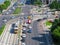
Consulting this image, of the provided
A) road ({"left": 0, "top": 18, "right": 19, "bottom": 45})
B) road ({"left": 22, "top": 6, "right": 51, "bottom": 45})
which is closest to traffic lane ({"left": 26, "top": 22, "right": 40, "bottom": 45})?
road ({"left": 22, "top": 6, "right": 51, "bottom": 45})

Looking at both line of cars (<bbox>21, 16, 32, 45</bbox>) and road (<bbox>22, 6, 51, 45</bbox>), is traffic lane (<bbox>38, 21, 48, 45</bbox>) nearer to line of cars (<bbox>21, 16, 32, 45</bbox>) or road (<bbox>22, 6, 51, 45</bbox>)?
road (<bbox>22, 6, 51, 45</bbox>)

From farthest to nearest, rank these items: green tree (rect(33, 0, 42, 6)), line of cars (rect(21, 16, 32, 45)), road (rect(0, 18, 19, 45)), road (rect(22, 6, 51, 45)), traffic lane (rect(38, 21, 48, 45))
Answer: green tree (rect(33, 0, 42, 6))
line of cars (rect(21, 16, 32, 45))
road (rect(0, 18, 19, 45))
road (rect(22, 6, 51, 45))
traffic lane (rect(38, 21, 48, 45))

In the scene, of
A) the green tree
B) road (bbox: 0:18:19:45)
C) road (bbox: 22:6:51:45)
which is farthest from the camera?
the green tree

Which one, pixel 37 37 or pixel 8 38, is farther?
pixel 37 37

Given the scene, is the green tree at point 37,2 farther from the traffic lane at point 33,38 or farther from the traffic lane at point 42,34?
the traffic lane at point 33,38

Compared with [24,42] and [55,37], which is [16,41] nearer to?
[24,42]

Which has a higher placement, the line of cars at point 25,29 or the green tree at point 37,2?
the line of cars at point 25,29

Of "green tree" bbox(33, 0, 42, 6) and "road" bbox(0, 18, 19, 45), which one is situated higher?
"road" bbox(0, 18, 19, 45)

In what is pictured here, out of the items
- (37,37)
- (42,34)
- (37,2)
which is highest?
(37,37)

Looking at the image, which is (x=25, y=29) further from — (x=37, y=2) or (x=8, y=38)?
(x=37, y=2)

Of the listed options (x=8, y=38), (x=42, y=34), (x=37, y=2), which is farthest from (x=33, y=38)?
(x=37, y=2)

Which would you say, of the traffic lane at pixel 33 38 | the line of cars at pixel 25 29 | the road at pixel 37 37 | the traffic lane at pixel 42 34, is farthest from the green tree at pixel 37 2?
the traffic lane at pixel 33 38

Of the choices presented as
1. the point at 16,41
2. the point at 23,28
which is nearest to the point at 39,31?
the point at 23,28

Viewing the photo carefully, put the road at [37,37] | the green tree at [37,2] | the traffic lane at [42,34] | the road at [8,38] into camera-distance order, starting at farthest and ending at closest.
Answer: the green tree at [37,2] → the road at [8,38] → the road at [37,37] → the traffic lane at [42,34]
